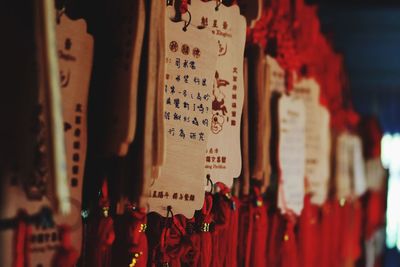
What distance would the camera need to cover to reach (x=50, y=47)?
1.99 ft

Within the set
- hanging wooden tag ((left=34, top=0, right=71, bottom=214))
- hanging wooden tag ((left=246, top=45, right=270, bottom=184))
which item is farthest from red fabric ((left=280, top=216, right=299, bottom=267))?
hanging wooden tag ((left=34, top=0, right=71, bottom=214))

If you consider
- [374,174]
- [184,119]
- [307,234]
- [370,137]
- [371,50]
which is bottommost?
[307,234]

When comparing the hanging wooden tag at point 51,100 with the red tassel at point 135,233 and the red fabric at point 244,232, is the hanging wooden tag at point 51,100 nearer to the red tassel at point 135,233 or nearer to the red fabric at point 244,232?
the red tassel at point 135,233

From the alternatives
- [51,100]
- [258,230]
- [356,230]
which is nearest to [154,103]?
[51,100]

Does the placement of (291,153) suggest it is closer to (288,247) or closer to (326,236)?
(288,247)

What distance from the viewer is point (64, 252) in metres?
0.71

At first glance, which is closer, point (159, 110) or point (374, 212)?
point (159, 110)

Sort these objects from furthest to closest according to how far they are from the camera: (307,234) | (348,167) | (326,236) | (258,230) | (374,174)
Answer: (374,174) → (348,167) → (326,236) → (307,234) → (258,230)

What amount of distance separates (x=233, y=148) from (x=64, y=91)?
16.2 inches

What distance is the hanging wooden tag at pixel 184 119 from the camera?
2.96ft

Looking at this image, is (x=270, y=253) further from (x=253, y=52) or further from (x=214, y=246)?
(x=253, y=52)

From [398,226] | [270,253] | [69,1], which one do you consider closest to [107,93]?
[69,1]

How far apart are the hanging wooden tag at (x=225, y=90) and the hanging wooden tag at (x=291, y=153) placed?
32 centimetres

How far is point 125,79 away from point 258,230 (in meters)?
0.65
